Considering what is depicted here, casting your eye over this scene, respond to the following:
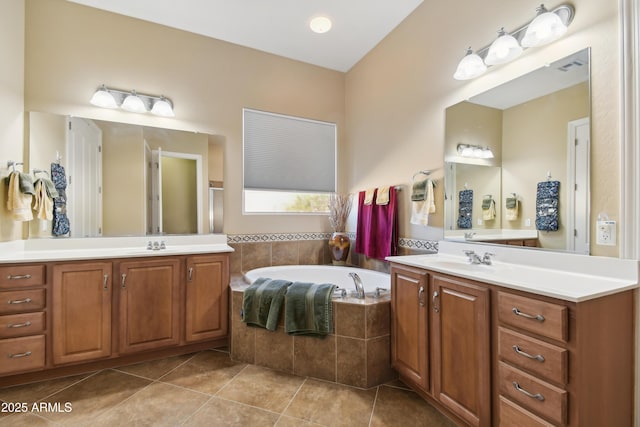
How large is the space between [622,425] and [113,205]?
3642 millimetres

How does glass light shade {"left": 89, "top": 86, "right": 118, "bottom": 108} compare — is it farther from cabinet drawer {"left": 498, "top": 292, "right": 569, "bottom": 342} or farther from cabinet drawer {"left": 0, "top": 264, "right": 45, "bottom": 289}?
cabinet drawer {"left": 498, "top": 292, "right": 569, "bottom": 342}

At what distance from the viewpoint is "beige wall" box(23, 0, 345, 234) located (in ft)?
8.26

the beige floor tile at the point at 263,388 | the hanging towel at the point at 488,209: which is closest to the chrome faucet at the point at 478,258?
the hanging towel at the point at 488,209

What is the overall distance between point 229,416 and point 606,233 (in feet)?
7.42

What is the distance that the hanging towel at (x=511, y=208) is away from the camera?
5.94ft

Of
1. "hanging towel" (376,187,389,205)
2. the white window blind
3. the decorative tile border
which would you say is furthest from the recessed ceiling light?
the decorative tile border

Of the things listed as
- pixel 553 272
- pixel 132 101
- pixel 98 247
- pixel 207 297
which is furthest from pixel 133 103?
pixel 553 272

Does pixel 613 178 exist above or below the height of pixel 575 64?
below

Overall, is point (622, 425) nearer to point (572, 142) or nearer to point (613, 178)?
point (613, 178)

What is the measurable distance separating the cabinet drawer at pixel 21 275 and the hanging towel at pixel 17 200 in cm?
46

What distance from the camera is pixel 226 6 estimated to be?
263cm

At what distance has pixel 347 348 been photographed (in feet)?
6.75

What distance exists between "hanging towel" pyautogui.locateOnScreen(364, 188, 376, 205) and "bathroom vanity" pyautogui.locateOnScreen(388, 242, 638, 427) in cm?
132

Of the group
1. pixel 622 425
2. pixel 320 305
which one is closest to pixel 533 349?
pixel 622 425
